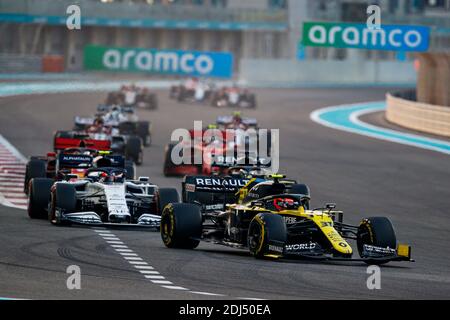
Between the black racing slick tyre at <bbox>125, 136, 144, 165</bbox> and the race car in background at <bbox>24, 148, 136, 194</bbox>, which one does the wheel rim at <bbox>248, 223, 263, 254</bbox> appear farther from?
the black racing slick tyre at <bbox>125, 136, 144, 165</bbox>

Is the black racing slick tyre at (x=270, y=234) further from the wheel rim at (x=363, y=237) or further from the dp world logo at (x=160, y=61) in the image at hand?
the dp world logo at (x=160, y=61)

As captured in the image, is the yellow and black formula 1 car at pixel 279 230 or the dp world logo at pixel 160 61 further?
the dp world logo at pixel 160 61

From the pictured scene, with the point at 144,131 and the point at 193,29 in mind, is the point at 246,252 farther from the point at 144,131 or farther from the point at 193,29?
the point at 193,29

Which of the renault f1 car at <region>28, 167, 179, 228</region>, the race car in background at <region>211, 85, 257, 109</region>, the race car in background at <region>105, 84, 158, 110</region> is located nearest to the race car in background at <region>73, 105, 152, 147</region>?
the renault f1 car at <region>28, 167, 179, 228</region>

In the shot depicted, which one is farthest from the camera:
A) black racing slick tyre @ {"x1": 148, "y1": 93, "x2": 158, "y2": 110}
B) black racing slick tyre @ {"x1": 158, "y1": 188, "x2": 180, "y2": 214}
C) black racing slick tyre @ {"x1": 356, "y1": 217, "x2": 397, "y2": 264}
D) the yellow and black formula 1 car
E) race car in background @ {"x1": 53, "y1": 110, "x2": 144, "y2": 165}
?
black racing slick tyre @ {"x1": 148, "y1": 93, "x2": 158, "y2": 110}

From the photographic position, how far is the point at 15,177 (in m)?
30.0

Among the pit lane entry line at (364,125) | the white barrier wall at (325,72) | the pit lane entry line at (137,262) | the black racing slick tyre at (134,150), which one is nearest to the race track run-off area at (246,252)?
the pit lane entry line at (137,262)

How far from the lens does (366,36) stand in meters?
53.8

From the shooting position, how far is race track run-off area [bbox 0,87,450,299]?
15211 mm

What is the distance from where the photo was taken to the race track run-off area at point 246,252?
1521 centimetres

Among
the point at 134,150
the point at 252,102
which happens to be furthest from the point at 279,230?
the point at 252,102

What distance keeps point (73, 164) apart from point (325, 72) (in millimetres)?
60263

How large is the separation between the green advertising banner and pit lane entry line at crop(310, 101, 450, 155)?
10.6 feet
